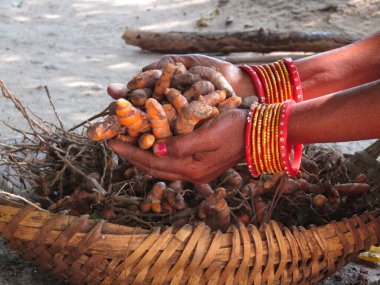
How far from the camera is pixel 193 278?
165 cm

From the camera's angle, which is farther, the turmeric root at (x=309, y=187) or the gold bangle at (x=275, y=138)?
the turmeric root at (x=309, y=187)

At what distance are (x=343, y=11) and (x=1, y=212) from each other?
15.7 feet

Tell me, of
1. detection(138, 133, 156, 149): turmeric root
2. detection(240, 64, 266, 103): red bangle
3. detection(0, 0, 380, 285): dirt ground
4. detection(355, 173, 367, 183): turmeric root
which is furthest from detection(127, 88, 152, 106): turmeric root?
detection(0, 0, 380, 285): dirt ground

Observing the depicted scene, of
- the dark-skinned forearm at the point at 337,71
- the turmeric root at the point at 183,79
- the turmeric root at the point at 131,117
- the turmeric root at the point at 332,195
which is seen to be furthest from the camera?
the dark-skinned forearm at the point at 337,71

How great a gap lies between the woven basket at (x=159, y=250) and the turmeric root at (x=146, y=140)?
0.73 feet

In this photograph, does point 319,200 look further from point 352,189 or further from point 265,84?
point 265,84

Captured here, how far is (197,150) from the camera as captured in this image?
172cm

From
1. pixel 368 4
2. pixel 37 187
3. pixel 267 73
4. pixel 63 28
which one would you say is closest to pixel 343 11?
pixel 368 4

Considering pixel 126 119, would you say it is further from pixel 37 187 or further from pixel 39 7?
pixel 39 7

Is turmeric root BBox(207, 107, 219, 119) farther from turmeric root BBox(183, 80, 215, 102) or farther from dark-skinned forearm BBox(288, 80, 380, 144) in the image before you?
dark-skinned forearm BBox(288, 80, 380, 144)

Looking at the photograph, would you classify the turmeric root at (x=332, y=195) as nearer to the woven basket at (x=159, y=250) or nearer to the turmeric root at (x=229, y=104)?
the woven basket at (x=159, y=250)

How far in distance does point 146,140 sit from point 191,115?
14 centimetres

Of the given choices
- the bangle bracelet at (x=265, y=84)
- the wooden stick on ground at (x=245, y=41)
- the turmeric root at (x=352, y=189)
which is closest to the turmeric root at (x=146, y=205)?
the bangle bracelet at (x=265, y=84)

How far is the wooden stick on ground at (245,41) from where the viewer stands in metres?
4.94
